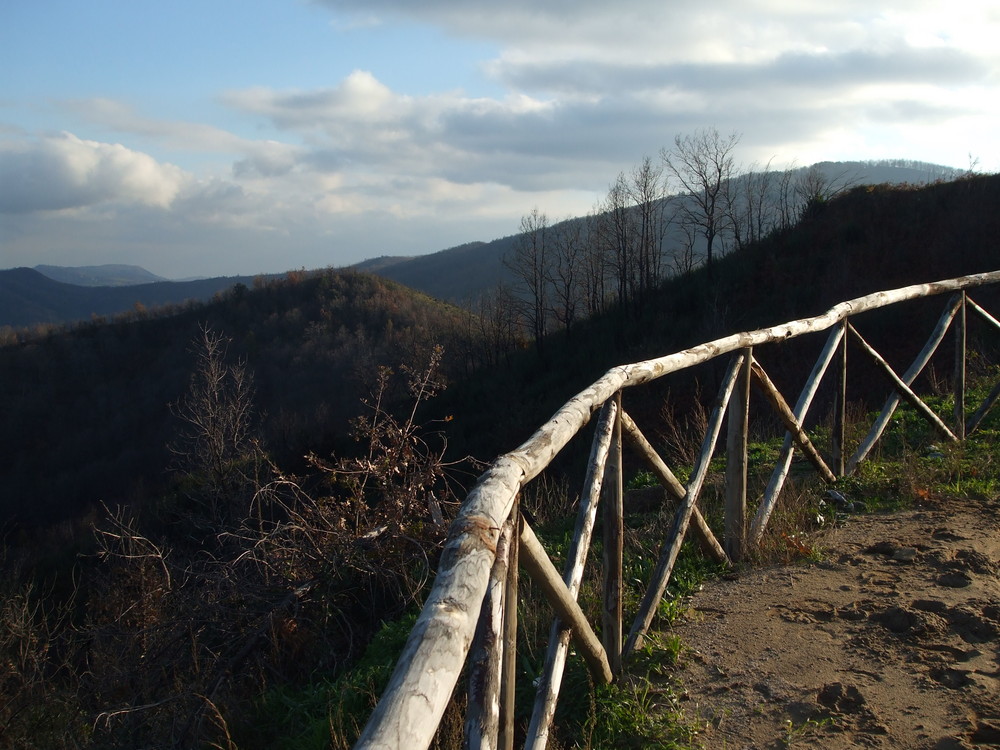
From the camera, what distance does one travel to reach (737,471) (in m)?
3.94

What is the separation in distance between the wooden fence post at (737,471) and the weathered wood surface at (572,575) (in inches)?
53.3

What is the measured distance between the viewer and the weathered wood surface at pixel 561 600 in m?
2.09

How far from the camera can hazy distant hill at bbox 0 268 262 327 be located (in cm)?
13962

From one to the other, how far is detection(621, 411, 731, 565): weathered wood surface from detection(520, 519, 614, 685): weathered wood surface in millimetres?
741

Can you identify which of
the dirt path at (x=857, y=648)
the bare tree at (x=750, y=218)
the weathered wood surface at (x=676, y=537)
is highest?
the bare tree at (x=750, y=218)

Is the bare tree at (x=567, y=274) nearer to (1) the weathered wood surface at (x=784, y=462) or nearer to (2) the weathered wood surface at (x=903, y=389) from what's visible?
(2) the weathered wood surface at (x=903, y=389)

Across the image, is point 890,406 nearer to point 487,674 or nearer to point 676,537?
point 676,537

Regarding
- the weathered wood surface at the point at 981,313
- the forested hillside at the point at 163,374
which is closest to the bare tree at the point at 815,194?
the forested hillside at the point at 163,374

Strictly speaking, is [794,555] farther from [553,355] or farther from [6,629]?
[553,355]

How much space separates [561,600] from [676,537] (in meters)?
1.17

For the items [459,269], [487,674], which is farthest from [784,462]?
[459,269]

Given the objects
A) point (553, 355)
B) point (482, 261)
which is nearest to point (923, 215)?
point (553, 355)

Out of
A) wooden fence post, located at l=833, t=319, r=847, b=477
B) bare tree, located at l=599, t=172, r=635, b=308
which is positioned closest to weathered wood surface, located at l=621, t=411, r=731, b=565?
wooden fence post, located at l=833, t=319, r=847, b=477

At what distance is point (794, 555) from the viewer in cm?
396
